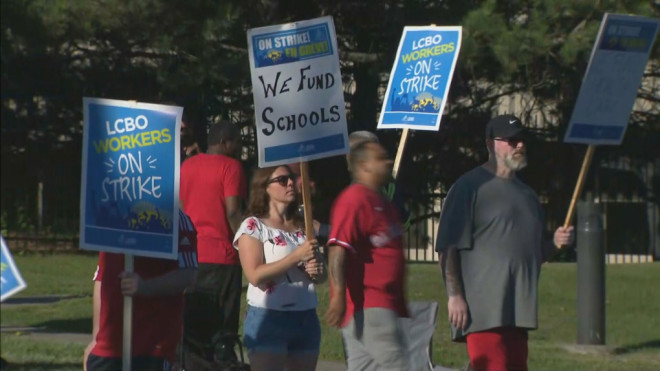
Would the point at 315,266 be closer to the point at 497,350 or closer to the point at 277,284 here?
the point at 277,284

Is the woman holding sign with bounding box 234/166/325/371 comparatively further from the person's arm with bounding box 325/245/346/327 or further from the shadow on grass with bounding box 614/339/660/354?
the shadow on grass with bounding box 614/339/660/354

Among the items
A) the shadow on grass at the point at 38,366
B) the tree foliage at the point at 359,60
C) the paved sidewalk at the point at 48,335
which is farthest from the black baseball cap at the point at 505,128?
the tree foliage at the point at 359,60

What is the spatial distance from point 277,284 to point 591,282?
5.44 m

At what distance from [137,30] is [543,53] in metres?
5.04

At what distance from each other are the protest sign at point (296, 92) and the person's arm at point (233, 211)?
121 cm

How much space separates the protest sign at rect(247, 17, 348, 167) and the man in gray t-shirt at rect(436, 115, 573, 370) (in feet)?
3.00

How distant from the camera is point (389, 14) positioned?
1717 centimetres

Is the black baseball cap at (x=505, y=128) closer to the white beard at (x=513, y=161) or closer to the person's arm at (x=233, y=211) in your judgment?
the white beard at (x=513, y=161)

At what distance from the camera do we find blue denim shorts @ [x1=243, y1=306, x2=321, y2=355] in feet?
22.5

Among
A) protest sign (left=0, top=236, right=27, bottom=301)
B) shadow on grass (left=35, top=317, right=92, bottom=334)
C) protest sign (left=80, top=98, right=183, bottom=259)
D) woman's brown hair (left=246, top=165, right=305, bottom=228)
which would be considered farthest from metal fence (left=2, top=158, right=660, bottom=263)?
protest sign (left=0, top=236, right=27, bottom=301)

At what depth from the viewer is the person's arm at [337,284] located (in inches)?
250

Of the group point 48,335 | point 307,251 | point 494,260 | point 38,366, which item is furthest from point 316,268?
point 48,335

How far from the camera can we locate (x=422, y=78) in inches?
371

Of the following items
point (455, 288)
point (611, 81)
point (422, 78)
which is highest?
point (422, 78)
